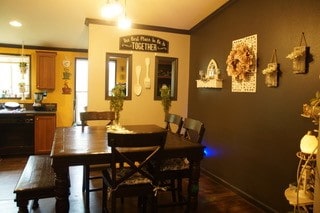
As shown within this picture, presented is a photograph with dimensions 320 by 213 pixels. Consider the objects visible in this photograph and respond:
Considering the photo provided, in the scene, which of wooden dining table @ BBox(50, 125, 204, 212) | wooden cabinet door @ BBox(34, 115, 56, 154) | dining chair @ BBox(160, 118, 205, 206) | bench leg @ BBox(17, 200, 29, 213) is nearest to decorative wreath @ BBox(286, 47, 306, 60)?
dining chair @ BBox(160, 118, 205, 206)

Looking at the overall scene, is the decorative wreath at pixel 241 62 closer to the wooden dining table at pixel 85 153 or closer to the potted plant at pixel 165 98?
the wooden dining table at pixel 85 153

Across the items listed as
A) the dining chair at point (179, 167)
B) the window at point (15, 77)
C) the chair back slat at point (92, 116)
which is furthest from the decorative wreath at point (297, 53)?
the window at point (15, 77)

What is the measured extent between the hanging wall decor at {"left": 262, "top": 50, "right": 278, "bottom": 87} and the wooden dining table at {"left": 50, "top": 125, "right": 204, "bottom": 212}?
1036mm

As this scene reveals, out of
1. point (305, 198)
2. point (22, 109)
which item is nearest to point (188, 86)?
point (305, 198)

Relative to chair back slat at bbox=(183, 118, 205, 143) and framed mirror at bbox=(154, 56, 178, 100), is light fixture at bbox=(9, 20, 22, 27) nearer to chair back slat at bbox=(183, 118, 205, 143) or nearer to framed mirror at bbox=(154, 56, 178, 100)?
framed mirror at bbox=(154, 56, 178, 100)

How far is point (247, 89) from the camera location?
10.1 ft

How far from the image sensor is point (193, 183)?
8.05 ft

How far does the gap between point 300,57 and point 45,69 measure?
15.5 ft

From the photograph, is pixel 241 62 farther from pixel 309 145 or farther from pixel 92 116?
pixel 92 116

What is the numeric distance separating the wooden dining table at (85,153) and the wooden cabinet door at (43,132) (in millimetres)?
2117

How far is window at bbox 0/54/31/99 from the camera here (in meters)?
5.22

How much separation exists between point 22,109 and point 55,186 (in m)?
3.73

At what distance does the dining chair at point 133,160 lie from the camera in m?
1.90

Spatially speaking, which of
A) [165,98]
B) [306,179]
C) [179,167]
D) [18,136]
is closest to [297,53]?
[306,179]
